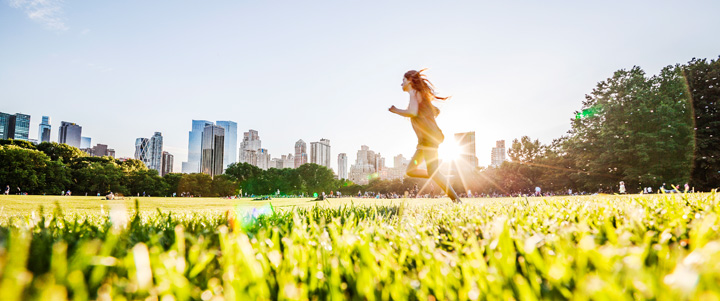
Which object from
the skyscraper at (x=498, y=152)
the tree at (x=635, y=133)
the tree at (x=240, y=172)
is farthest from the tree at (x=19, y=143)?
the skyscraper at (x=498, y=152)

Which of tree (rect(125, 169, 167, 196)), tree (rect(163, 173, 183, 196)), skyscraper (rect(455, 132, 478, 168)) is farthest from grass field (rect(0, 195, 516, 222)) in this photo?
skyscraper (rect(455, 132, 478, 168))

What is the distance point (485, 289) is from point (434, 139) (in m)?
5.59

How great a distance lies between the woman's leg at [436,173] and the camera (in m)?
6.29

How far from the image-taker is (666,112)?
3247 centimetres

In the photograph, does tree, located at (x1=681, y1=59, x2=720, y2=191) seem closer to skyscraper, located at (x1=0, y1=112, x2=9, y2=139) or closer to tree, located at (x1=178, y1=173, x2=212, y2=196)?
tree, located at (x1=178, y1=173, x2=212, y2=196)

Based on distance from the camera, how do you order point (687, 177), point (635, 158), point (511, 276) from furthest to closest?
point (635, 158)
point (687, 177)
point (511, 276)

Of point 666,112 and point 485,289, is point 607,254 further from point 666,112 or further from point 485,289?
point 666,112

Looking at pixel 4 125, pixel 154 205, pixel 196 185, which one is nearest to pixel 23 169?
pixel 196 185

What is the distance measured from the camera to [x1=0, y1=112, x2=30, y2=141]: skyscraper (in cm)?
19218

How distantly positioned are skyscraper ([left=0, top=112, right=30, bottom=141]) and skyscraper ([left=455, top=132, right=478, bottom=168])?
242 metres

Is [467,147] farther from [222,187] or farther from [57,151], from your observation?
[57,151]

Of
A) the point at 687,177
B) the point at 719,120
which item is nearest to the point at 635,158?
the point at 687,177

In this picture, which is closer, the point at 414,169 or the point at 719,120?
the point at 414,169

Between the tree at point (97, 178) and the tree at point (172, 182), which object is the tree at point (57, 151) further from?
the tree at point (172, 182)
